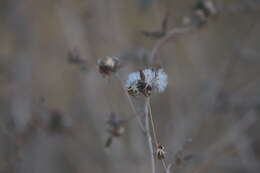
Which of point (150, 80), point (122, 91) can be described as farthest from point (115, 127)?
point (122, 91)

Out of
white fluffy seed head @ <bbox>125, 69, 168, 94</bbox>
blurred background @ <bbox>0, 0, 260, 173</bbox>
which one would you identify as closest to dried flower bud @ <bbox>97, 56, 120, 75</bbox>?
white fluffy seed head @ <bbox>125, 69, 168, 94</bbox>

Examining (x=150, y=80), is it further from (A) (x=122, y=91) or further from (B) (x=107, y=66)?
(A) (x=122, y=91)

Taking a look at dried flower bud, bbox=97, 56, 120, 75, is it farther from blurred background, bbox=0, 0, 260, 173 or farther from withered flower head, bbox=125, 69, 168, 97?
blurred background, bbox=0, 0, 260, 173

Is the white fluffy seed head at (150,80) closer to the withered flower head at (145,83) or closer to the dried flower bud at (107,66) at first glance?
the withered flower head at (145,83)

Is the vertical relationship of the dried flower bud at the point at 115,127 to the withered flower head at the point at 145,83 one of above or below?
above

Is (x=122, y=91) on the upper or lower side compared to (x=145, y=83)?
upper

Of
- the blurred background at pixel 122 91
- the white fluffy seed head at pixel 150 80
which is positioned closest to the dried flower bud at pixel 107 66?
the white fluffy seed head at pixel 150 80
